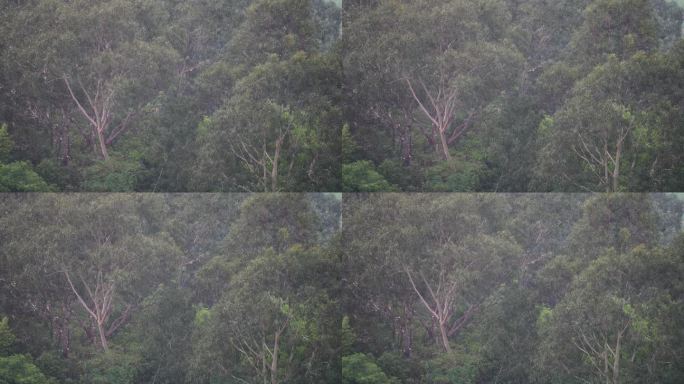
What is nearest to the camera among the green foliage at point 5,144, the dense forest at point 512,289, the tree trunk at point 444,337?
the dense forest at point 512,289

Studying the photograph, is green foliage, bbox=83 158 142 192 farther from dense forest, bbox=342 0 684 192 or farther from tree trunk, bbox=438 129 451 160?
tree trunk, bbox=438 129 451 160

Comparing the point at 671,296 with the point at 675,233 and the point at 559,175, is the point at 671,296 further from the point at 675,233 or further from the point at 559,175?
the point at 559,175

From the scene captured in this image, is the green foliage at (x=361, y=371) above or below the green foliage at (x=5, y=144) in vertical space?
below

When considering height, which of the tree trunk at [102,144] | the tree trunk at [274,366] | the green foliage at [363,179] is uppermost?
the tree trunk at [102,144]

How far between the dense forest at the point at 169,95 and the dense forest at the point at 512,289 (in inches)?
28.7

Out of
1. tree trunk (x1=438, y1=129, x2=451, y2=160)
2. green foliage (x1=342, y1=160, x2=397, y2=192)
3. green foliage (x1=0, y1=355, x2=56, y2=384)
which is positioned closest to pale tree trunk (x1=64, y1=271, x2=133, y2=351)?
green foliage (x1=0, y1=355, x2=56, y2=384)

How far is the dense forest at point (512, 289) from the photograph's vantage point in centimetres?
637

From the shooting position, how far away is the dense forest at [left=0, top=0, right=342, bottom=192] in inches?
256

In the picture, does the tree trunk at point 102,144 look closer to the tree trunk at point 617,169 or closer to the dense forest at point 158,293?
the dense forest at point 158,293

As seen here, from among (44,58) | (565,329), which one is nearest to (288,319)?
(565,329)

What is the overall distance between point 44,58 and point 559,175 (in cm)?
390

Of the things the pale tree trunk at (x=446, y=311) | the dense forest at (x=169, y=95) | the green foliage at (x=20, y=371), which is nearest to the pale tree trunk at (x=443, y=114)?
the dense forest at (x=169, y=95)

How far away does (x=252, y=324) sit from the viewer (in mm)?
6578

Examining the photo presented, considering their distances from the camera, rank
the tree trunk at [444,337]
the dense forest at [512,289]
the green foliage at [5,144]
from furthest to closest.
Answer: the tree trunk at [444,337] → the green foliage at [5,144] → the dense forest at [512,289]
